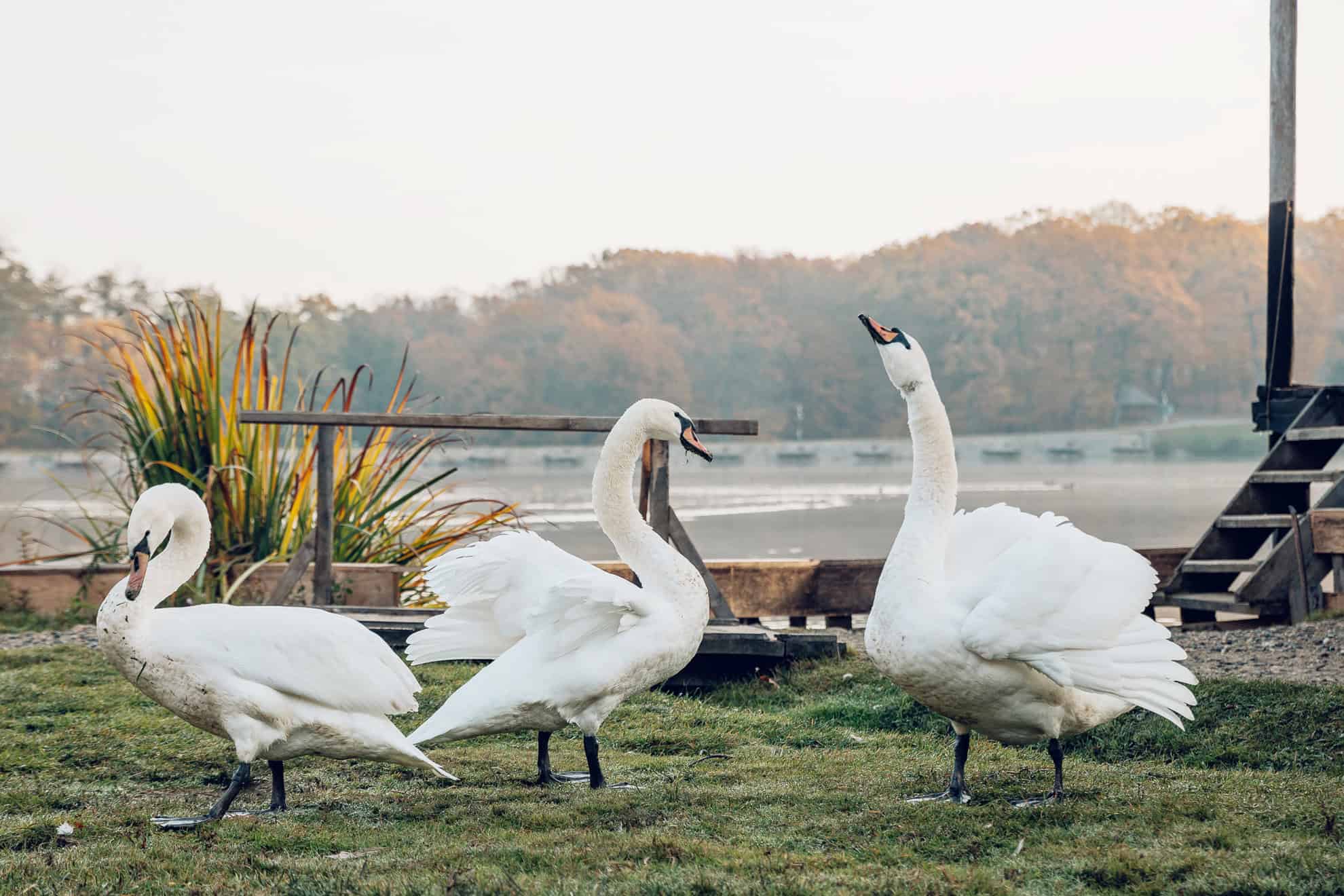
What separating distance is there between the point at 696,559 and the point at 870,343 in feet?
285

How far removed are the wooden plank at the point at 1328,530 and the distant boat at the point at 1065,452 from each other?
67406mm

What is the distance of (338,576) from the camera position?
362 inches

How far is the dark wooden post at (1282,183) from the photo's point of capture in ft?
36.9

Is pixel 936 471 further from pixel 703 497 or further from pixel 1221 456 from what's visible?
pixel 1221 456

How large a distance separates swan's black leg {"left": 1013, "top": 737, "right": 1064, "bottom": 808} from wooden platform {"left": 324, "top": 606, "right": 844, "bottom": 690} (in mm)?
2956

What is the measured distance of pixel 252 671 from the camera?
469 cm

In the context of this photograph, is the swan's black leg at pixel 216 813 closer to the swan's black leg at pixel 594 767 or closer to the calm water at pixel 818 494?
the swan's black leg at pixel 594 767

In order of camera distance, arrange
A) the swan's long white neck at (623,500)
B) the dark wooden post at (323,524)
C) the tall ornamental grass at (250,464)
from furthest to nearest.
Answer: the tall ornamental grass at (250,464) < the dark wooden post at (323,524) < the swan's long white neck at (623,500)

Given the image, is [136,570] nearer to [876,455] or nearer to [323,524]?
[323,524]

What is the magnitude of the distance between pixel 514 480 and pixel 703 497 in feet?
56.0

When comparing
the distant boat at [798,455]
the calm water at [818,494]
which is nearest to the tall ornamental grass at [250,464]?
the calm water at [818,494]

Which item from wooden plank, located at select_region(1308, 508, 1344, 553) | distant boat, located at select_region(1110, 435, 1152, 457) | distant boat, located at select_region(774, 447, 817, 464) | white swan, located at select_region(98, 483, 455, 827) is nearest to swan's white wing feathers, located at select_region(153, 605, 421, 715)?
white swan, located at select_region(98, 483, 455, 827)

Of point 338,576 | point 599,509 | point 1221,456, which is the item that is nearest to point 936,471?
point 599,509

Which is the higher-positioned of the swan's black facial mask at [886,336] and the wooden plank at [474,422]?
the swan's black facial mask at [886,336]
